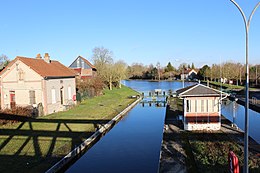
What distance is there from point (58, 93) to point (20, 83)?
381 cm

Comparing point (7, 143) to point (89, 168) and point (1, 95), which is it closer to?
point (89, 168)

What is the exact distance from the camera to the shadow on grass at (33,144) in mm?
11352

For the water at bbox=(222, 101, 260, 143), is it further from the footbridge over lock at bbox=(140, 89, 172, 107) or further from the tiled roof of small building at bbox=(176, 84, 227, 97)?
the footbridge over lock at bbox=(140, 89, 172, 107)

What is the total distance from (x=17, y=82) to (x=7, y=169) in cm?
1582

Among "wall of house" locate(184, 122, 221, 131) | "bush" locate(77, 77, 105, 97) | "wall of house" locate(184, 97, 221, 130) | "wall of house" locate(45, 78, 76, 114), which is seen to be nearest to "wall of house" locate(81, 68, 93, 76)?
"bush" locate(77, 77, 105, 97)

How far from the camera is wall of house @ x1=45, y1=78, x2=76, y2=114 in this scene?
24.8 meters

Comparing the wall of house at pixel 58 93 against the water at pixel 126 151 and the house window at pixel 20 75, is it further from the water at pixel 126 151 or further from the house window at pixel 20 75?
the water at pixel 126 151

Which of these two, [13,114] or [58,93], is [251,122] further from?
[13,114]

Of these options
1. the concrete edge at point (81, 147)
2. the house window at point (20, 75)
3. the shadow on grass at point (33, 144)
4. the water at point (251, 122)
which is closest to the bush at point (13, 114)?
the shadow on grass at point (33, 144)

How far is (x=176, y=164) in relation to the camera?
37.5ft

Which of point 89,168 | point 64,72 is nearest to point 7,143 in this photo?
point 89,168

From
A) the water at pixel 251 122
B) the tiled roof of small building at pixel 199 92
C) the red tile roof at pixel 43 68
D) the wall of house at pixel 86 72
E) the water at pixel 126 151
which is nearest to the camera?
the water at pixel 126 151

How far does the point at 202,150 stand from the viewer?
42.7ft

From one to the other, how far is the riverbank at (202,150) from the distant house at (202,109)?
85cm
